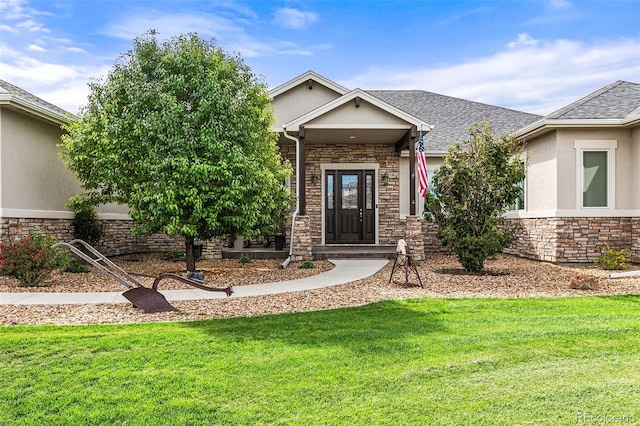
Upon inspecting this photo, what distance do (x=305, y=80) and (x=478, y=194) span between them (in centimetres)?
697

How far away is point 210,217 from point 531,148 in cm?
886

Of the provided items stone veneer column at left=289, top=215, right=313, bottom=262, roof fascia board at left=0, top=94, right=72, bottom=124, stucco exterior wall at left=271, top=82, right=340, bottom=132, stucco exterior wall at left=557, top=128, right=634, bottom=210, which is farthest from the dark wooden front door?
roof fascia board at left=0, top=94, right=72, bottom=124

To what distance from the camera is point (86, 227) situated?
11695 millimetres

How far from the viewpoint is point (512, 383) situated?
3592 mm

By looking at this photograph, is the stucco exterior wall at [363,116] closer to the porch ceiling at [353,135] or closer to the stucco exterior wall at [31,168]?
the porch ceiling at [353,135]

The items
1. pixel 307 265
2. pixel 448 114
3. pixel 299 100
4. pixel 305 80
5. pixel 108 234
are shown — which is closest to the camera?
pixel 307 265

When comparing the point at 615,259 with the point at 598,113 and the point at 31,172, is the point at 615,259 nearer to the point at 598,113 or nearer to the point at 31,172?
the point at 598,113

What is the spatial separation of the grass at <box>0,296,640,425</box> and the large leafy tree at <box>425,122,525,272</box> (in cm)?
409

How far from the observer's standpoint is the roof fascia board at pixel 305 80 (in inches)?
562

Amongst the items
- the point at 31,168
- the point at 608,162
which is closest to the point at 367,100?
the point at 608,162

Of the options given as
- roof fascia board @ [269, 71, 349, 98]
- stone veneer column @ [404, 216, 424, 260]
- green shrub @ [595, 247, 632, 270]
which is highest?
roof fascia board @ [269, 71, 349, 98]

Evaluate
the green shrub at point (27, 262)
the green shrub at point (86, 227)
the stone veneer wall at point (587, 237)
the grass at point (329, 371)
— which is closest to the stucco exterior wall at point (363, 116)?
the stone veneer wall at point (587, 237)

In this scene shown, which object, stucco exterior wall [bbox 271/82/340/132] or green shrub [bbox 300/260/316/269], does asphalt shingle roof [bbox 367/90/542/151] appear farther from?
green shrub [bbox 300/260/316/269]

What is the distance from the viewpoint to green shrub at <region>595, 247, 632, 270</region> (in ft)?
33.9
